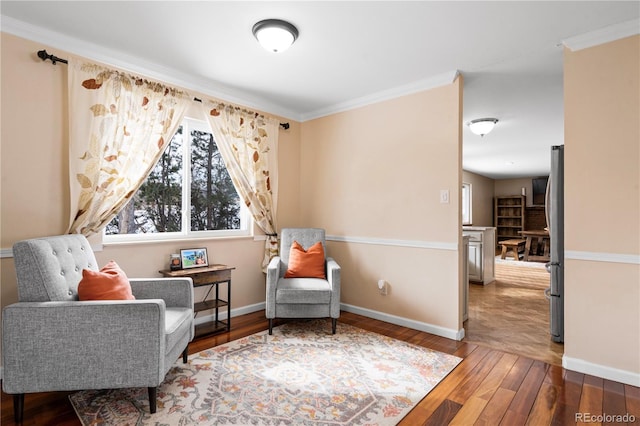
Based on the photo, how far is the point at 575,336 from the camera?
249 cm

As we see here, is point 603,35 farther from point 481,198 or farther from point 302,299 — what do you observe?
point 481,198

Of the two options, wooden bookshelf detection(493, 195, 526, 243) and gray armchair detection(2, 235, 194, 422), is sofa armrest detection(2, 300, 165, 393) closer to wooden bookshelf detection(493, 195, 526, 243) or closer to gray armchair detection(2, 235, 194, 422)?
gray armchair detection(2, 235, 194, 422)

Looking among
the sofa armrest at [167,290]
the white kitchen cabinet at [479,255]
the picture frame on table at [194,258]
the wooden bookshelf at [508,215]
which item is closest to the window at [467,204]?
the wooden bookshelf at [508,215]

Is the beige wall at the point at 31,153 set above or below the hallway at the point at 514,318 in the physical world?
above

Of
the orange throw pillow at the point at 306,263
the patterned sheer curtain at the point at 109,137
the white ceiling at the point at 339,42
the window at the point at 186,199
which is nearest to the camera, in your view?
the white ceiling at the point at 339,42

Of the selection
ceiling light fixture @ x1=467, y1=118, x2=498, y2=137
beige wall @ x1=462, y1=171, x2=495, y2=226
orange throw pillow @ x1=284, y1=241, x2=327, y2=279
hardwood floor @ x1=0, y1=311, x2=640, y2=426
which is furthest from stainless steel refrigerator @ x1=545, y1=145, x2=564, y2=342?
Answer: beige wall @ x1=462, y1=171, x2=495, y2=226

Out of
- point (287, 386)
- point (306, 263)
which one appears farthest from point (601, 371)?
point (306, 263)

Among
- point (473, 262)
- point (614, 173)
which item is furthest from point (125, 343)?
point (473, 262)

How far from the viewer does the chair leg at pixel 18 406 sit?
6.02 ft

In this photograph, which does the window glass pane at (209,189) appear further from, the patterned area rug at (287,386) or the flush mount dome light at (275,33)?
the flush mount dome light at (275,33)

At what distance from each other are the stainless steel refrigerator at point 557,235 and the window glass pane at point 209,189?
3178mm

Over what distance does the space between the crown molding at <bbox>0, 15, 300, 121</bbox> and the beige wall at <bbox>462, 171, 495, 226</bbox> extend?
7136mm

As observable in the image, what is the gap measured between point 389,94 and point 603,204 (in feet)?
6.92

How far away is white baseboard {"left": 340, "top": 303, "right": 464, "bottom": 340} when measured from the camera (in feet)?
10.3
